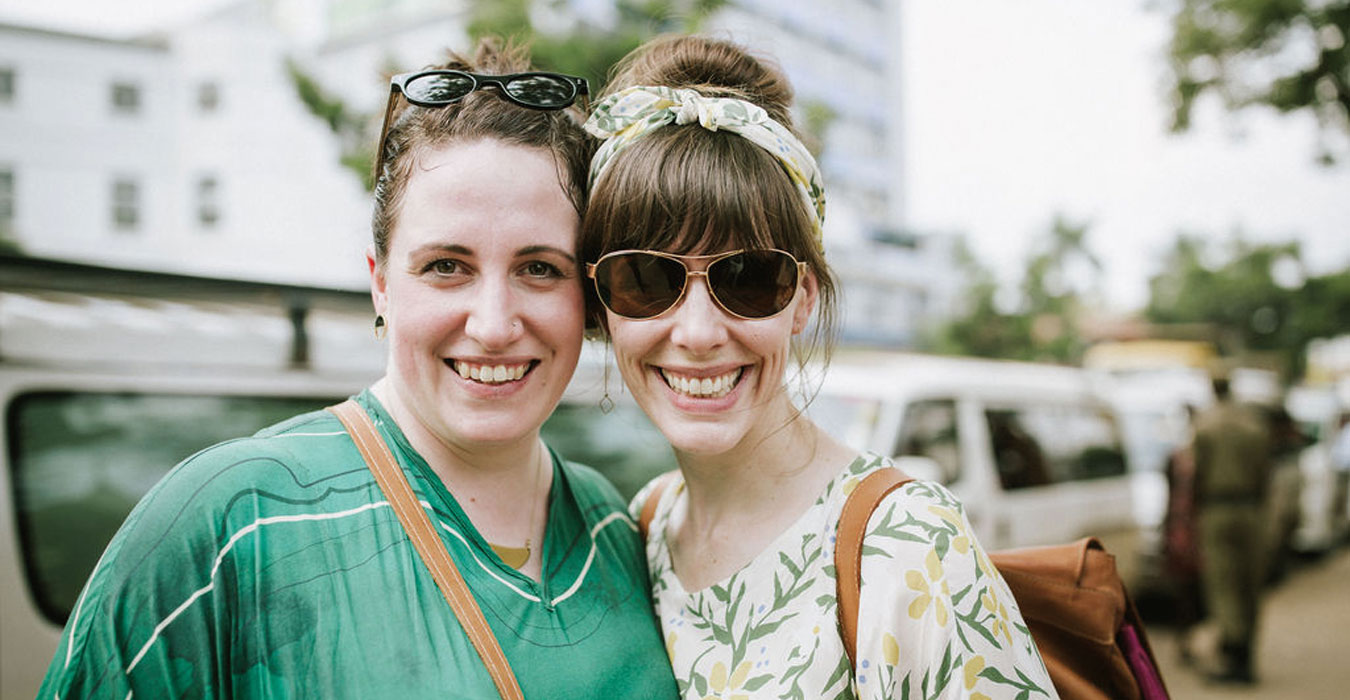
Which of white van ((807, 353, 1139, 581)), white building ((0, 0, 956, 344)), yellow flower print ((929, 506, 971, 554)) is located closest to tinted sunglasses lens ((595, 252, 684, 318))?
yellow flower print ((929, 506, 971, 554))

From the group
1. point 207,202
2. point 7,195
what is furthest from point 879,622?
point 7,195

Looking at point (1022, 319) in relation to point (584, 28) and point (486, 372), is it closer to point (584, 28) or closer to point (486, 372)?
point (584, 28)

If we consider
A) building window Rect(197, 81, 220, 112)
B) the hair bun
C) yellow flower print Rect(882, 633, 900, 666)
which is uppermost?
building window Rect(197, 81, 220, 112)

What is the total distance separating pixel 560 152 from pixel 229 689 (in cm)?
101

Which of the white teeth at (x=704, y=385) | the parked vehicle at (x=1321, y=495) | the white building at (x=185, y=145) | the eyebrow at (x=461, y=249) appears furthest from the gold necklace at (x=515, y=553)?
the white building at (x=185, y=145)

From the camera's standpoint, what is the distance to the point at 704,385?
65.6 inches

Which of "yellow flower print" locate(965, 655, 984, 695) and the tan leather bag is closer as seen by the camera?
"yellow flower print" locate(965, 655, 984, 695)

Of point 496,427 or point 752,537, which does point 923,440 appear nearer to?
point 752,537

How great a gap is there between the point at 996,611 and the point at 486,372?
3.00ft

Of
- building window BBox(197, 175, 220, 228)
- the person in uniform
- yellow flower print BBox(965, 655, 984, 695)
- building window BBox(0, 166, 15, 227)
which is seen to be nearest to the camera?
yellow flower print BBox(965, 655, 984, 695)

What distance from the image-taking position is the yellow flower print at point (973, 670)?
1366mm

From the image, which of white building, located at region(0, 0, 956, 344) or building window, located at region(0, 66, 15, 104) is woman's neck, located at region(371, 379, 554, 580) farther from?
building window, located at region(0, 66, 15, 104)

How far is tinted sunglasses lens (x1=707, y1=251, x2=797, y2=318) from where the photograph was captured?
1.63 meters

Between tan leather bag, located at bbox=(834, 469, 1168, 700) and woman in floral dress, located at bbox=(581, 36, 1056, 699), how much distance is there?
0.16 meters
